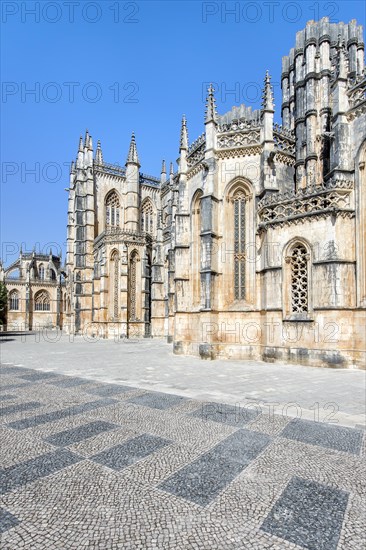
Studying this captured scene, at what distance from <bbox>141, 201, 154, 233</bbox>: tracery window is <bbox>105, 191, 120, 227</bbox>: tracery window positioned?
3.15 m

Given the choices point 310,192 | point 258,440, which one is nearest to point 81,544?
point 258,440

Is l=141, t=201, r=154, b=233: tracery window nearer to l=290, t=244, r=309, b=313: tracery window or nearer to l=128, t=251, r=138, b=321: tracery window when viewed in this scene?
l=128, t=251, r=138, b=321: tracery window

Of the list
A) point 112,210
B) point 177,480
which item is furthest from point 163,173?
point 177,480

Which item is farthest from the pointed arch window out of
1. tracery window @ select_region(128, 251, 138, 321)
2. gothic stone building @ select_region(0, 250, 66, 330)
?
gothic stone building @ select_region(0, 250, 66, 330)

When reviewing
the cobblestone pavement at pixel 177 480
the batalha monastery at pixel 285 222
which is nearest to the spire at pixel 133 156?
the batalha monastery at pixel 285 222

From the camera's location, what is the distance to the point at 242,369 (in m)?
12.7

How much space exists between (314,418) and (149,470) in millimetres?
3644

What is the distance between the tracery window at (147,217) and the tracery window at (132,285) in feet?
29.3

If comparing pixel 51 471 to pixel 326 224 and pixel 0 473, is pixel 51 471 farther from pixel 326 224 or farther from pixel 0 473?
pixel 326 224

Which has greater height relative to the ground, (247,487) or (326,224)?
(326,224)

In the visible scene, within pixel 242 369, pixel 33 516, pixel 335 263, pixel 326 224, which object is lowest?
pixel 242 369

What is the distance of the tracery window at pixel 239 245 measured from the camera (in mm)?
16969

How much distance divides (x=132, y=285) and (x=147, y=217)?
12101mm

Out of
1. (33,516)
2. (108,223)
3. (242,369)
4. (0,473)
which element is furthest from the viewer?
(108,223)
